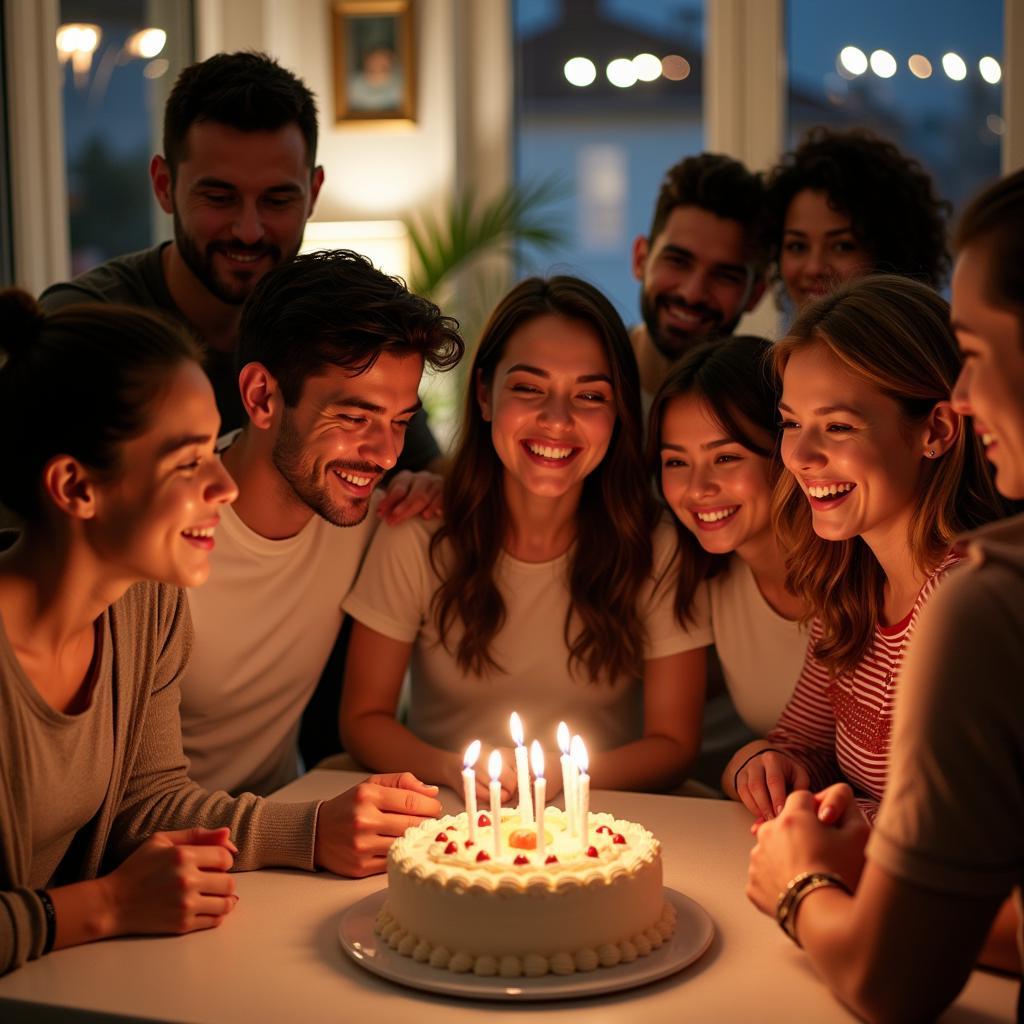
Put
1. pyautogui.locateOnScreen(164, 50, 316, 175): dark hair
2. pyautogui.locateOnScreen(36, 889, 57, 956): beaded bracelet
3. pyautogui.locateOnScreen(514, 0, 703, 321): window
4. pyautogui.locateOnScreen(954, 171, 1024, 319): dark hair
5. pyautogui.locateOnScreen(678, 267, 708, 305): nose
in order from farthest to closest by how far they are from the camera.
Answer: pyautogui.locateOnScreen(514, 0, 703, 321): window, pyautogui.locateOnScreen(678, 267, 708, 305): nose, pyautogui.locateOnScreen(164, 50, 316, 175): dark hair, pyautogui.locateOnScreen(36, 889, 57, 956): beaded bracelet, pyautogui.locateOnScreen(954, 171, 1024, 319): dark hair

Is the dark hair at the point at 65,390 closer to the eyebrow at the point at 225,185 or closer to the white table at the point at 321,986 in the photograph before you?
the white table at the point at 321,986

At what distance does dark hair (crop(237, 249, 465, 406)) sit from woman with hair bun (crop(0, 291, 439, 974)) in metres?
0.60

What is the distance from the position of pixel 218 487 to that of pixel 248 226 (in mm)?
1459

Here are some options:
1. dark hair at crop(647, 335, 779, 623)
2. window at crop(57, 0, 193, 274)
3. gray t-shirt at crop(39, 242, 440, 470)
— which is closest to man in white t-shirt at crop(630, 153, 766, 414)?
gray t-shirt at crop(39, 242, 440, 470)

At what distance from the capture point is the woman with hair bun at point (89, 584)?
1717mm

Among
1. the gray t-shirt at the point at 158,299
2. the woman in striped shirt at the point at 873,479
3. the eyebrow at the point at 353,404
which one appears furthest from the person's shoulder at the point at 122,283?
the woman in striped shirt at the point at 873,479

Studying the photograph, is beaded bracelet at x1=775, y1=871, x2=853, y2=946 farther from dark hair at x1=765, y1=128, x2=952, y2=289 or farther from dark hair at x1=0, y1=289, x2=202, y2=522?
dark hair at x1=765, y1=128, x2=952, y2=289

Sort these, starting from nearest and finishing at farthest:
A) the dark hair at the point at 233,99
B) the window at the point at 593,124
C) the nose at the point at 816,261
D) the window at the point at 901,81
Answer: the dark hair at the point at 233,99 < the nose at the point at 816,261 < the window at the point at 901,81 < the window at the point at 593,124

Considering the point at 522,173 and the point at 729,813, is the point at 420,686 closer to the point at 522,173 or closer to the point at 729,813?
the point at 729,813

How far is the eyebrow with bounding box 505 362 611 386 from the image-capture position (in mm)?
2650

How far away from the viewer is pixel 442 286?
17.7 ft

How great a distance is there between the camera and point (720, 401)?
101 inches

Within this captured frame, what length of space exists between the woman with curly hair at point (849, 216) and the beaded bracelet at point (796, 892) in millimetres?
1940

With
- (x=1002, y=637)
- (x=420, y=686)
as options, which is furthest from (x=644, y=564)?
(x=1002, y=637)
